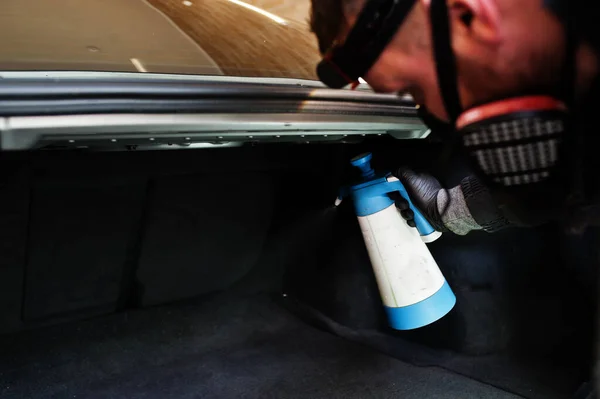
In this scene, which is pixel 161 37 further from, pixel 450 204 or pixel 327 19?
pixel 450 204

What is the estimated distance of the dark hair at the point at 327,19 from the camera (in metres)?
0.74

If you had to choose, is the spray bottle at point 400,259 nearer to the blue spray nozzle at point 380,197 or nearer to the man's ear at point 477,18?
the blue spray nozzle at point 380,197

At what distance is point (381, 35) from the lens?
704mm

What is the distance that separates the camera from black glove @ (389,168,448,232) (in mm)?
1455

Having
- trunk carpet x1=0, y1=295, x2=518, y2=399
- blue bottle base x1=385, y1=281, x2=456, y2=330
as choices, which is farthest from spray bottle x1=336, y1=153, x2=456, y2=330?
trunk carpet x1=0, y1=295, x2=518, y2=399

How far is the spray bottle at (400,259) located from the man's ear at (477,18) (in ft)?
2.75

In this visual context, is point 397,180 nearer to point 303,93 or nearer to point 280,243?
point 303,93

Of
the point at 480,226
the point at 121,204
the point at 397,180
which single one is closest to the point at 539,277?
the point at 480,226

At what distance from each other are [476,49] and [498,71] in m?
0.04

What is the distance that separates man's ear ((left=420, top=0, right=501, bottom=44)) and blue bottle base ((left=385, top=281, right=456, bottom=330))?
942 mm

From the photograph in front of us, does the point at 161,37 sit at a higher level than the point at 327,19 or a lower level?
lower

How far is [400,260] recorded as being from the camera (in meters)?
1.47

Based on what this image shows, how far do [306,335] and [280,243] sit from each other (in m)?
0.40

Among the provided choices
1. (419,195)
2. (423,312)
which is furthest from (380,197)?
(423,312)
